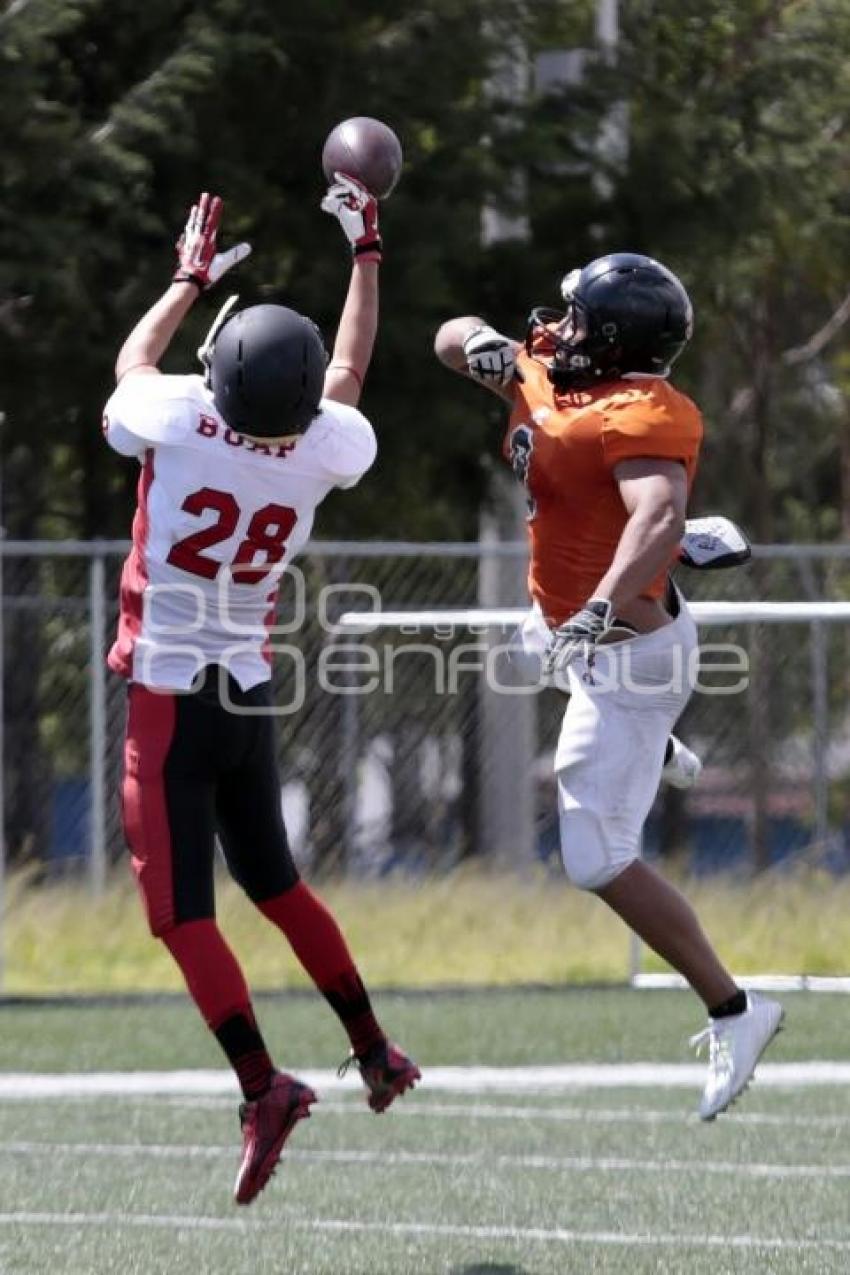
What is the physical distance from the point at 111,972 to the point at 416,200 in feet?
15.4

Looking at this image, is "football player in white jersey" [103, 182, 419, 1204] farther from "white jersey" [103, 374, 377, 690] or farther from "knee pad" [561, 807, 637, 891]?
"knee pad" [561, 807, 637, 891]

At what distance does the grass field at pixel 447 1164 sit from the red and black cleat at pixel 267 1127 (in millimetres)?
182

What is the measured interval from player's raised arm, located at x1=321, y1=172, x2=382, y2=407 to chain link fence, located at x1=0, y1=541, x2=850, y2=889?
6.19 m

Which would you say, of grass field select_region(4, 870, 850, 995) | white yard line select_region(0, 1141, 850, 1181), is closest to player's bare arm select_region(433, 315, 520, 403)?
white yard line select_region(0, 1141, 850, 1181)

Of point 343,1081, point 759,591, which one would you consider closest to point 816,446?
point 759,591

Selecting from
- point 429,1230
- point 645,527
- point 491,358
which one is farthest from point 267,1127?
point 491,358

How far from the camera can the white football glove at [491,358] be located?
7.14 metres

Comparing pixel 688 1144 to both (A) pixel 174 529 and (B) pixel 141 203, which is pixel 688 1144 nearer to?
(A) pixel 174 529

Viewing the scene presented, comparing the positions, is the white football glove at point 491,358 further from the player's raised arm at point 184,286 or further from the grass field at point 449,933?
the grass field at point 449,933

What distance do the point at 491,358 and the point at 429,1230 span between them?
2.14 metres

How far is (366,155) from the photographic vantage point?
23.9ft

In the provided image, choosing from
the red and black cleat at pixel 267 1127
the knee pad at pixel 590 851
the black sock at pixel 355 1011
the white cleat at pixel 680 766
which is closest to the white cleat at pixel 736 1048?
the knee pad at pixel 590 851

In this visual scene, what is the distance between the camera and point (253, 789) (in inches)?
274

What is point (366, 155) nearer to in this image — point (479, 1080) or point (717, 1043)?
point (717, 1043)
